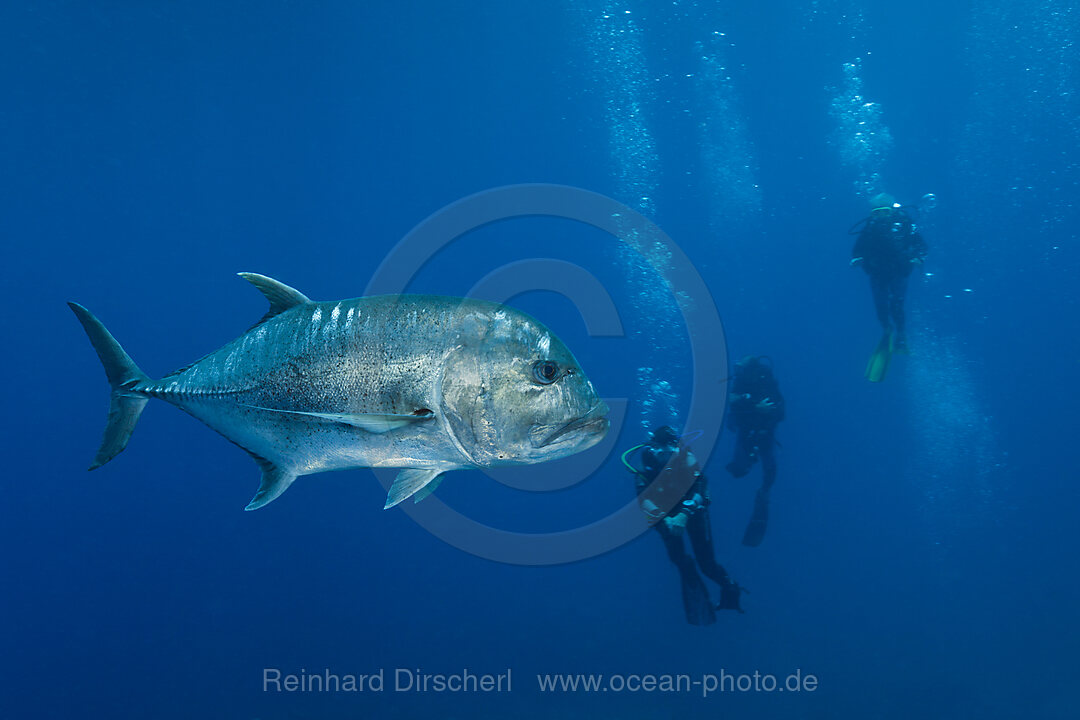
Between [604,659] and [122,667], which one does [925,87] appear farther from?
[122,667]

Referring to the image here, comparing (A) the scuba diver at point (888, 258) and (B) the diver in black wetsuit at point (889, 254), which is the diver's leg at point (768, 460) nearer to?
(A) the scuba diver at point (888, 258)

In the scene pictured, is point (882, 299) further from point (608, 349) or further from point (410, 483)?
point (608, 349)

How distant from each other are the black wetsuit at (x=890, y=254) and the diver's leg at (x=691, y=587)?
6866mm

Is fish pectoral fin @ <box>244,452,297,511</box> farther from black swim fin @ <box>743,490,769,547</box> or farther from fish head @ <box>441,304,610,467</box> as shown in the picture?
black swim fin @ <box>743,490,769,547</box>

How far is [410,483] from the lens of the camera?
1990mm

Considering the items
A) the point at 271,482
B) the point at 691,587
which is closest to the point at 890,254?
the point at 691,587

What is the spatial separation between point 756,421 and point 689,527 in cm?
405

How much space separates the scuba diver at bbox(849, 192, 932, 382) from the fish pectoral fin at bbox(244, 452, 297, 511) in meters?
10.6

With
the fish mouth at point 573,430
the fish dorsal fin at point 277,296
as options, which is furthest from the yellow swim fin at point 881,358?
the fish dorsal fin at point 277,296

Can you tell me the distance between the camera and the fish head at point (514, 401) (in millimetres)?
1857

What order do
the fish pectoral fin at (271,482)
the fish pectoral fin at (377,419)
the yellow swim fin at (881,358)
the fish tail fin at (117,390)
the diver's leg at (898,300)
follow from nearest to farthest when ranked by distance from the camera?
1. the fish pectoral fin at (377,419)
2. the fish pectoral fin at (271,482)
3. the fish tail fin at (117,390)
4. the diver's leg at (898,300)
5. the yellow swim fin at (881,358)

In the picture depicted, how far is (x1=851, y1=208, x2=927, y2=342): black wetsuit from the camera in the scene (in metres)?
9.74

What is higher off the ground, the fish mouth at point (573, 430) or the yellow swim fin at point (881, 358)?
the yellow swim fin at point (881, 358)

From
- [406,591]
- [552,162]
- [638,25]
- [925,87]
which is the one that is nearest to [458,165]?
[552,162]
